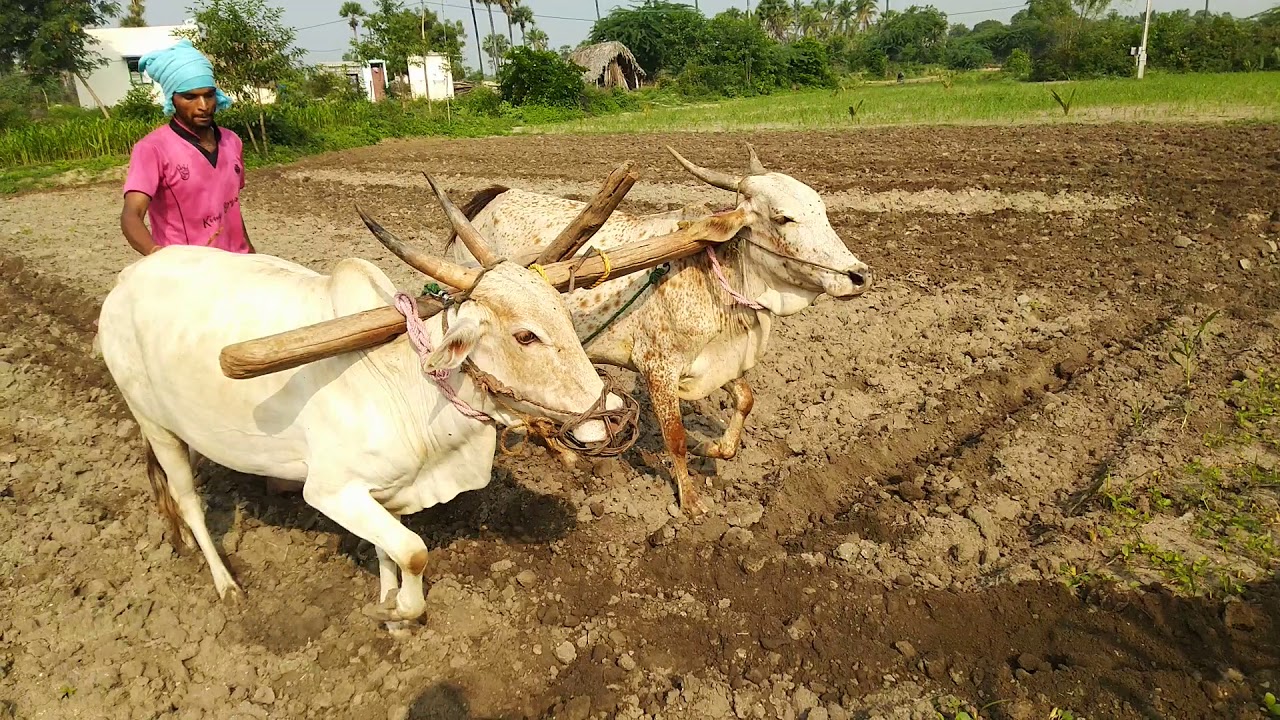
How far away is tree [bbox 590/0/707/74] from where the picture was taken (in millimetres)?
53500

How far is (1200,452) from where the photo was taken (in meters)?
4.46

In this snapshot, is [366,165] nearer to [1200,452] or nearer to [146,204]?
[146,204]

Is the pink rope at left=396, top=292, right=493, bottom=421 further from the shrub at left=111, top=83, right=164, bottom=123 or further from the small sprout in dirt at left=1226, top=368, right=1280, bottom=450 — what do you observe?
the shrub at left=111, top=83, right=164, bottom=123

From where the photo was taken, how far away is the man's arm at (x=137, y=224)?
3799mm

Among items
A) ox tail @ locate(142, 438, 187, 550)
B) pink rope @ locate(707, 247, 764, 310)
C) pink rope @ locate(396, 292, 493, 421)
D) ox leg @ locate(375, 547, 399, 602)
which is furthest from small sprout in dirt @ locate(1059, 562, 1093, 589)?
ox tail @ locate(142, 438, 187, 550)

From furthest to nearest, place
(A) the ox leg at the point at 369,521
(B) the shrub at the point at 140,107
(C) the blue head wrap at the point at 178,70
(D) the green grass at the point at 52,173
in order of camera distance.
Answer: (B) the shrub at the point at 140,107, (D) the green grass at the point at 52,173, (C) the blue head wrap at the point at 178,70, (A) the ox leg at the point at 369,521

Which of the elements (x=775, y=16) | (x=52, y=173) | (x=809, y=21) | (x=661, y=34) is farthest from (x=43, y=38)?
(x=809, y=21)

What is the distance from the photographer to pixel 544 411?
2.79 metres

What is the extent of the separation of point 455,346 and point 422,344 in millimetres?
244

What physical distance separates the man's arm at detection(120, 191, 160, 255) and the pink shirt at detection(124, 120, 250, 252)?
1.9 inches

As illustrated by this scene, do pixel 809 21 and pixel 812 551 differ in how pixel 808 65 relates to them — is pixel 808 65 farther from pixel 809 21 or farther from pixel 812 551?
pixel 812 551

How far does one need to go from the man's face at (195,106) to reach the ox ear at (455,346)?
239 centimetres

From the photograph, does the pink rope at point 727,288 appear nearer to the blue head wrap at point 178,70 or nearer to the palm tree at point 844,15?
the blue head wrap at point 178,70

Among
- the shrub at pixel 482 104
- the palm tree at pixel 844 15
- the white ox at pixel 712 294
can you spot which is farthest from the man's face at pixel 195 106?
the palm tree at pixel 844 15
